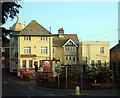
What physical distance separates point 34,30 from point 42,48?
476 centimetres

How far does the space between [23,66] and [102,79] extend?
908 inches

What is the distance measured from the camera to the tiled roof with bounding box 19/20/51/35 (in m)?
56.7

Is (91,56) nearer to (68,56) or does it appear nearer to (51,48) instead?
(68,56)

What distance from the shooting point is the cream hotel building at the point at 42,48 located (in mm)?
55594

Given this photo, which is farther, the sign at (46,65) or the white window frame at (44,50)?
the white window frame at (44,50)

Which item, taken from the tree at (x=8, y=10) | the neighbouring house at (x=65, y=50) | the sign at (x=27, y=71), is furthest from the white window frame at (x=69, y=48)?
the tree at (x=8, y=10)

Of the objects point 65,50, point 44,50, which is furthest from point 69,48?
point 44,50

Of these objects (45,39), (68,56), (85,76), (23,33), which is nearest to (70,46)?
(68,56)

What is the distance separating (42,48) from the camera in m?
56.3

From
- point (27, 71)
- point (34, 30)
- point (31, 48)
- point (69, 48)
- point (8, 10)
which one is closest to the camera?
point (8, 10)

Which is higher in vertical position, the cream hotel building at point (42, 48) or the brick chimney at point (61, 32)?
the brick chimney at point (61, 32)

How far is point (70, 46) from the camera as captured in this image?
5962 cm

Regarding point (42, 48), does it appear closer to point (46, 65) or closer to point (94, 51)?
point (46, 65)

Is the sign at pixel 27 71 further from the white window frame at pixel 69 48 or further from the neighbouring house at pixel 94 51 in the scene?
the neighbouring house at pixel 94 51
